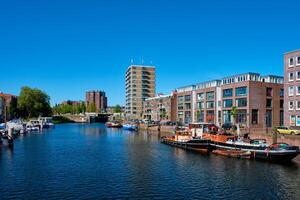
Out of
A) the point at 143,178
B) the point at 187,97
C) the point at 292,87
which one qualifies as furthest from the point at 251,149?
the point at 187,97

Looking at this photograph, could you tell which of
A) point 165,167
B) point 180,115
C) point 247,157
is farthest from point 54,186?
point 180,115

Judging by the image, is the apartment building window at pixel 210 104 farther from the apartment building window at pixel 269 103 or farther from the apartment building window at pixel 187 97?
the apartment building window at pixel 269 103

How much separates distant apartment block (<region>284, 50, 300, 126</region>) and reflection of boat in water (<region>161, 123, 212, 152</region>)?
24818 millimetres

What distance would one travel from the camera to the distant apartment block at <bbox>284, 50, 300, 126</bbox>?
90625mm

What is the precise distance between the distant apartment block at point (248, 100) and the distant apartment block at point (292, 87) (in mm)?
14586

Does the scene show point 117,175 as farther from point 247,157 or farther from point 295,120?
point 295,120

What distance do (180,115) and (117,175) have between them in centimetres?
13067

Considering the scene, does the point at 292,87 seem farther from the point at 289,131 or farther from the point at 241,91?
the point at 241,91

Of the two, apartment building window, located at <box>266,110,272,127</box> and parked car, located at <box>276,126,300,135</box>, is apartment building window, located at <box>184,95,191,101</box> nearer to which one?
apartment building window, located at <box>266,110,272,127</box>

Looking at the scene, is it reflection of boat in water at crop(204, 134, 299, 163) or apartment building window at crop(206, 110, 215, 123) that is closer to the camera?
reflection of boat in water at crop(204, 134, 299, 163)

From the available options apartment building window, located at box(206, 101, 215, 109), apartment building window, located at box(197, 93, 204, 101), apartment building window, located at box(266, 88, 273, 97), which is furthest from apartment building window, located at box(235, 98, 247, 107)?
apartment building window, located at box(197, 93, 204, 101)

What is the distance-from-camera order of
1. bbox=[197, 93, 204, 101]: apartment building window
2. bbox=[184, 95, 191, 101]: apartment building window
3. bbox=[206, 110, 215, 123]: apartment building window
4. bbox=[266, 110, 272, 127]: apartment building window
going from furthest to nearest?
bbox=[184, 95, 191, 101]: apartment building window, bbox=[197, 93, 204, 101]: apartment building window, bbox=[206, 110, 215, 123]: apartment building window, bbox=[266, 110, 272, 127]: apartment building window

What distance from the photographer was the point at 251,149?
65688 mm

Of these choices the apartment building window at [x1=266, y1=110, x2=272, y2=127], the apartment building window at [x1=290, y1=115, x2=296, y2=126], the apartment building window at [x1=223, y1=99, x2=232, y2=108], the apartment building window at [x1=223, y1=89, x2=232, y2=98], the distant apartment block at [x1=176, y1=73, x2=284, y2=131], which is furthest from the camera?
the apartment building window at [x1=223, y1=89, x2=232, y2=98]
